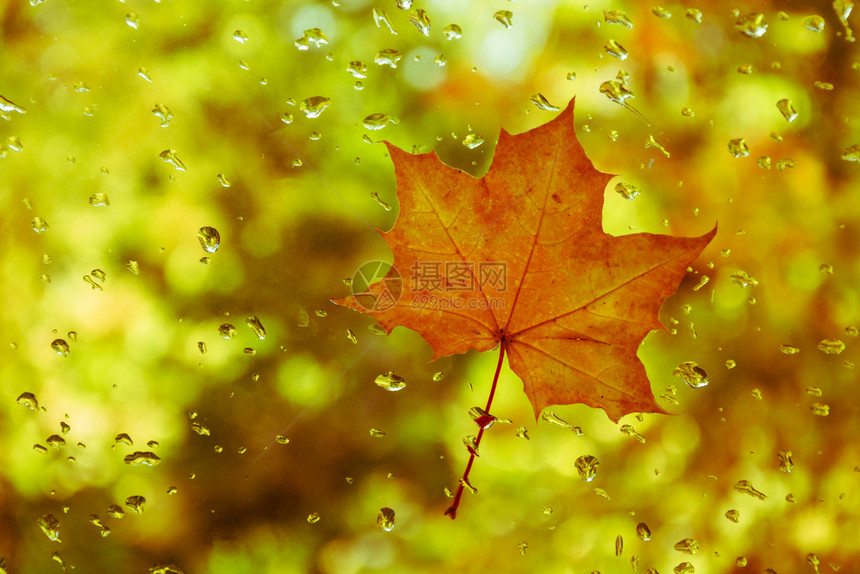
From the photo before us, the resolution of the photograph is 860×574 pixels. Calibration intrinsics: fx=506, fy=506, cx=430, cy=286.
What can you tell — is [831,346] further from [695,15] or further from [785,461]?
[695,15]

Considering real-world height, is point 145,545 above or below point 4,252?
below

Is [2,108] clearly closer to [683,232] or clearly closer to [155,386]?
[155,386]

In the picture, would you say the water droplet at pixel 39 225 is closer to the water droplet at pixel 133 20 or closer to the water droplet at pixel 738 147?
the water droplet at pixel 133 20

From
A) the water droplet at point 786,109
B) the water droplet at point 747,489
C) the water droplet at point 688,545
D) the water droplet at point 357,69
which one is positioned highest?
the water droplet at point 357,69

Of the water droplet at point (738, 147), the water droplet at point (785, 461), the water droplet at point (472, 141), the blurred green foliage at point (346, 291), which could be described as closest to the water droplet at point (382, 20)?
the blurred green foliage at point (346, 291)

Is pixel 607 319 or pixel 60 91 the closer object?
pixel 607 319

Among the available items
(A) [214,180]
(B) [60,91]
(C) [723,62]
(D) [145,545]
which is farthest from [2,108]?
(C) [723,62]
